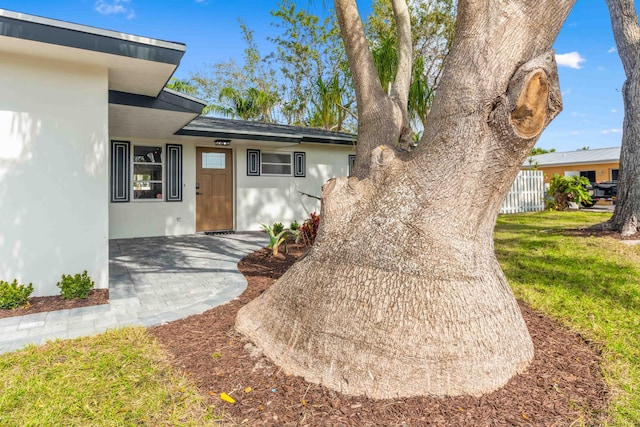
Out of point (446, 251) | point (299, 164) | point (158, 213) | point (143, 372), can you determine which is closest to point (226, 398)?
point (143, 372)

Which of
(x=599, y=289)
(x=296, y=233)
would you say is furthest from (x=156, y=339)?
(x=599, y=289)

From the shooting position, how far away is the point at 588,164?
2339 centimetres

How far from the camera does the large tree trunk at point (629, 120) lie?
265 inches

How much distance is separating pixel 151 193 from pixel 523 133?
29.2 ft

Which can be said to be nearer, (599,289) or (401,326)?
(401,326)

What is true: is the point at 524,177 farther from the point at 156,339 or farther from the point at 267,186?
the point at 156,339

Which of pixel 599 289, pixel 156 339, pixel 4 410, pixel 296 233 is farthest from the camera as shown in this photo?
pixel 296 233

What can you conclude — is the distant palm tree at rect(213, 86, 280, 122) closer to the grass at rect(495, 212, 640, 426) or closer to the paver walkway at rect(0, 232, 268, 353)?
the paver walkway at rect(0, 232, 268, 353)

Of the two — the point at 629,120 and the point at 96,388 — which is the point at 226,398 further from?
the point at 629,120

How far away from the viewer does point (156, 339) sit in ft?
9.91

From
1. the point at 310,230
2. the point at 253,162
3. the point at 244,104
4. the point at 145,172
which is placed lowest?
the point at 310,230

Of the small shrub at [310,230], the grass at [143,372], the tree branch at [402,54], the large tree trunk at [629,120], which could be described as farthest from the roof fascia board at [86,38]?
the large tree trunk at [629,120]

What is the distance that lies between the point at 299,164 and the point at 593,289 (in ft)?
26.2

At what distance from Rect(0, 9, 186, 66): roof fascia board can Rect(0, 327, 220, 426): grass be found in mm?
2967
